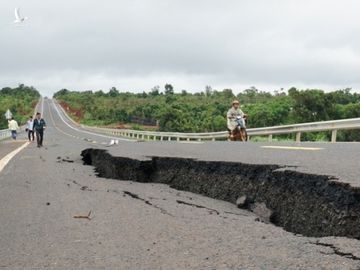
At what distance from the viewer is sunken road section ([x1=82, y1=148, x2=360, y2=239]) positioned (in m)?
4.45

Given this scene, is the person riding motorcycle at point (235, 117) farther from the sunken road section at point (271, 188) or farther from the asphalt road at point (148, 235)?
the asphalt road at point (148, 235)

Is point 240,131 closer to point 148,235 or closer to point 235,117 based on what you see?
point 235,117

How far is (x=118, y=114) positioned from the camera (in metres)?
98.2

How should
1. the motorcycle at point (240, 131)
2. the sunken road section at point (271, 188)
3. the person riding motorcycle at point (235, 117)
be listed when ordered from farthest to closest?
the motorcycle at point (240, 131), the person riding motorcycle at point (235, 117), the sunken road section at point (271, 188)

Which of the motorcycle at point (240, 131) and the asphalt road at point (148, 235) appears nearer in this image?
the asphalt road at point (148, 235)

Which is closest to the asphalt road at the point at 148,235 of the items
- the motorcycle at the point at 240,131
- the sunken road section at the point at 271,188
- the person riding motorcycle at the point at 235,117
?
the sunken road section at the point at 271,188

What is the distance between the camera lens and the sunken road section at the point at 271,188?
445 cm

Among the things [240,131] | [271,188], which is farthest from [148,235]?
[240,131]

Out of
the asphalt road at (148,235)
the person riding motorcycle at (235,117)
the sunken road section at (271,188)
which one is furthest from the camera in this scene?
the person riding motorcycle at (235,117)

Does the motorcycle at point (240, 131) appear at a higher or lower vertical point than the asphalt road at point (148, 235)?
higher

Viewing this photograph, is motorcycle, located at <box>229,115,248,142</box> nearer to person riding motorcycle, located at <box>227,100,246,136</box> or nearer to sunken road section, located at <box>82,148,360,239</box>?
person riding motorcycle, located at <box>227,100,246,136</box>

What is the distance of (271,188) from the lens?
5.85 meters

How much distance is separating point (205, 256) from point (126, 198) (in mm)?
2908

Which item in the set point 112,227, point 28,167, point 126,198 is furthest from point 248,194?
point 28,167
